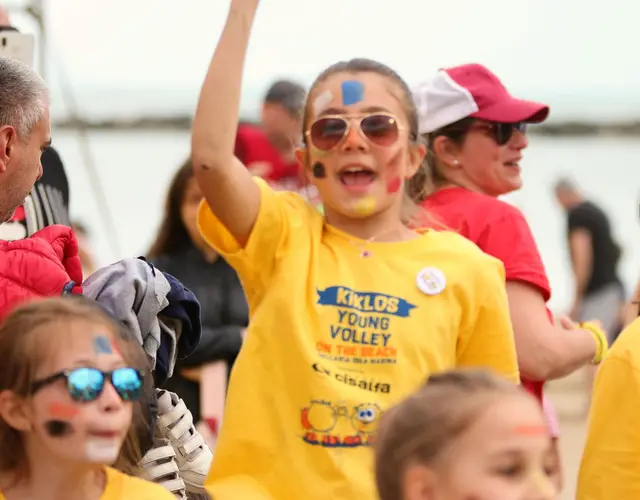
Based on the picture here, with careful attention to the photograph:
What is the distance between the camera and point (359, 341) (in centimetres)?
415

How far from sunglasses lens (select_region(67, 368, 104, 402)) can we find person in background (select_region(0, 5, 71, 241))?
4.63 feet

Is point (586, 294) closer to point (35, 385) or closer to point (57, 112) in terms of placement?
point (57, 112)

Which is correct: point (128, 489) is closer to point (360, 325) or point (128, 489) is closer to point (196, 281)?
point (360, 325)

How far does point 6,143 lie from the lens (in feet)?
14.0

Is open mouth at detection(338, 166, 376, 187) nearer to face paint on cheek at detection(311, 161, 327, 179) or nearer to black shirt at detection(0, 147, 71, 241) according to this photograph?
face paint on cheek at detection(311, 161, 327, 179)

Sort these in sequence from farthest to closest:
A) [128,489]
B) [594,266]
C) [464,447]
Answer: [594,266] < [128,489] < [464,447]

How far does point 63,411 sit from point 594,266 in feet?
34.3

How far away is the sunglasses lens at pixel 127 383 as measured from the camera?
11.6 feet

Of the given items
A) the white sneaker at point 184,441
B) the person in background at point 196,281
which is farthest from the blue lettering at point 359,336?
the person in background at point 196,281

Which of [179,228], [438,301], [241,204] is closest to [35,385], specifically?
[241,204]

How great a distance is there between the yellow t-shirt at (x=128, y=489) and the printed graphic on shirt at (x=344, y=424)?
508 mm

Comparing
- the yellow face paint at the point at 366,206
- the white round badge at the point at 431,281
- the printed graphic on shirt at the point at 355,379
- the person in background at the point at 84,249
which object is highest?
the yellow face paint at the point at 366,206

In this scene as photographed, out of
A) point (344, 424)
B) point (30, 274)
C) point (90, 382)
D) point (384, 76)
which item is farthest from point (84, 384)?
point (384, 76)

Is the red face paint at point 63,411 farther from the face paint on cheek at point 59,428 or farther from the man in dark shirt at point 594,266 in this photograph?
the man in dark shirt at point 594,266
